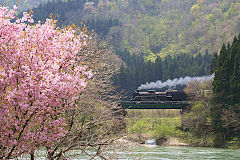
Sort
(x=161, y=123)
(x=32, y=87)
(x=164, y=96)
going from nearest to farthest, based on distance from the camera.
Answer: (x=32, y=87) < (x=161, y=123) < (x=164, y=96)

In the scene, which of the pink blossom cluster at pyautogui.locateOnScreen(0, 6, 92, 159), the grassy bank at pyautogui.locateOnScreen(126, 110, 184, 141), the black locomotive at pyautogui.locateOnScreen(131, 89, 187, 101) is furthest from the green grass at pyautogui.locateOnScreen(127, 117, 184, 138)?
the pink blossom cluster at pyautogui.locateOnScreen(0, 6, 92, 159)

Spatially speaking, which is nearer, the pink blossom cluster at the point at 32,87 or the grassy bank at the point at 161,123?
the pink blossom cluster at the point at 32,87

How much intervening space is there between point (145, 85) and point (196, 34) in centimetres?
7070

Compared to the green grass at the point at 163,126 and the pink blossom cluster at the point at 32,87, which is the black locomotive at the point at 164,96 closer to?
the green grass at the point at 163,126

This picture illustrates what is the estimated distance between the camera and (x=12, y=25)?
54.5 ft

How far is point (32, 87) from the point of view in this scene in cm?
1496

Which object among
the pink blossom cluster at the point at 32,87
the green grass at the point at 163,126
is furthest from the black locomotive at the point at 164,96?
the pink blossom cluster at the point at 32,87

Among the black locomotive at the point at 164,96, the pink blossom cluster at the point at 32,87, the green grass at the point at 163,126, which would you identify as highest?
the black locomotive at the point at 164,96

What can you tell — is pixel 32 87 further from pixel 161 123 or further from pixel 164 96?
pixel 164 96

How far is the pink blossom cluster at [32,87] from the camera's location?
1510cm

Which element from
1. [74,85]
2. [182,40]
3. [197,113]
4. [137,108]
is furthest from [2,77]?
[182,40]

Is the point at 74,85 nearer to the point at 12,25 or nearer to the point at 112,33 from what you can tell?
the point at 12,25

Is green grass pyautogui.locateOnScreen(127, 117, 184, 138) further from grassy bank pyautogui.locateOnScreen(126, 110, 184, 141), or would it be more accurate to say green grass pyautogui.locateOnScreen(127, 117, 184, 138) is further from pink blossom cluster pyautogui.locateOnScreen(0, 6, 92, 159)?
pink blossom cluster pyautogui.locateOnScreen(0, 6, 92, 159)

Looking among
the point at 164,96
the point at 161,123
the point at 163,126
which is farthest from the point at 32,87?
the point at 164,96
